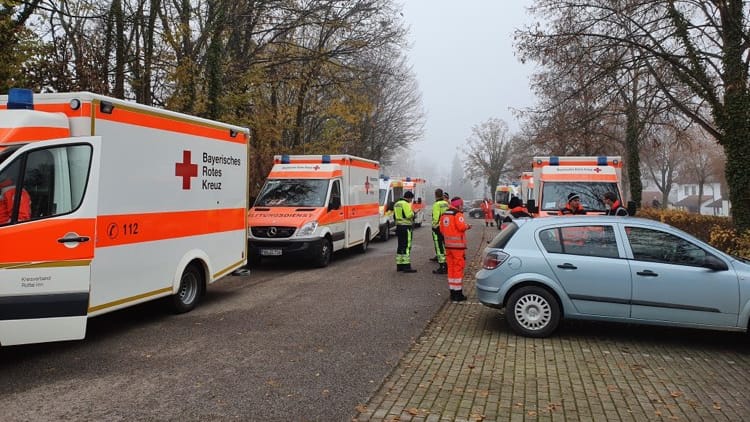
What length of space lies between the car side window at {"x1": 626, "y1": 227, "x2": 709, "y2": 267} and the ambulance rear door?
6153 mm

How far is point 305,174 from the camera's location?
564 inches

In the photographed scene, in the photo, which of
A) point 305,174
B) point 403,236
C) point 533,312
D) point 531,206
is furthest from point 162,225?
point 531,206

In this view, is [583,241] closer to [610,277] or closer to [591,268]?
[591,268]

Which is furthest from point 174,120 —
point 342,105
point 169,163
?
point 342,105

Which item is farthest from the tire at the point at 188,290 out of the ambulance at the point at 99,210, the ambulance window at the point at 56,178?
the ambulance window at the point at 56,178

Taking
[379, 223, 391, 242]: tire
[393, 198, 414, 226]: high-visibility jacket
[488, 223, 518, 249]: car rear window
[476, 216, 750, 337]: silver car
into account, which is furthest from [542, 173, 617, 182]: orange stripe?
[379, 223, 391, 242]: tire

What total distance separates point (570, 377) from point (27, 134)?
5.95 m

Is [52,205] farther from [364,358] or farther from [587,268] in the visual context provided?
[587,268]

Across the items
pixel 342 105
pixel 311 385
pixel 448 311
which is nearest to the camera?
pixel 311 385

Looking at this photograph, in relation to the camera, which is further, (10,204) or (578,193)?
(578,193)

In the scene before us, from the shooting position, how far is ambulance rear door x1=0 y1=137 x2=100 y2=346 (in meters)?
5.32

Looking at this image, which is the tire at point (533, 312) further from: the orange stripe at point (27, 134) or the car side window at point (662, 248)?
the orange stripe at point (27, 134)

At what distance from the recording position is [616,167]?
13289 millimetres

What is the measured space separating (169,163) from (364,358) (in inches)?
156
